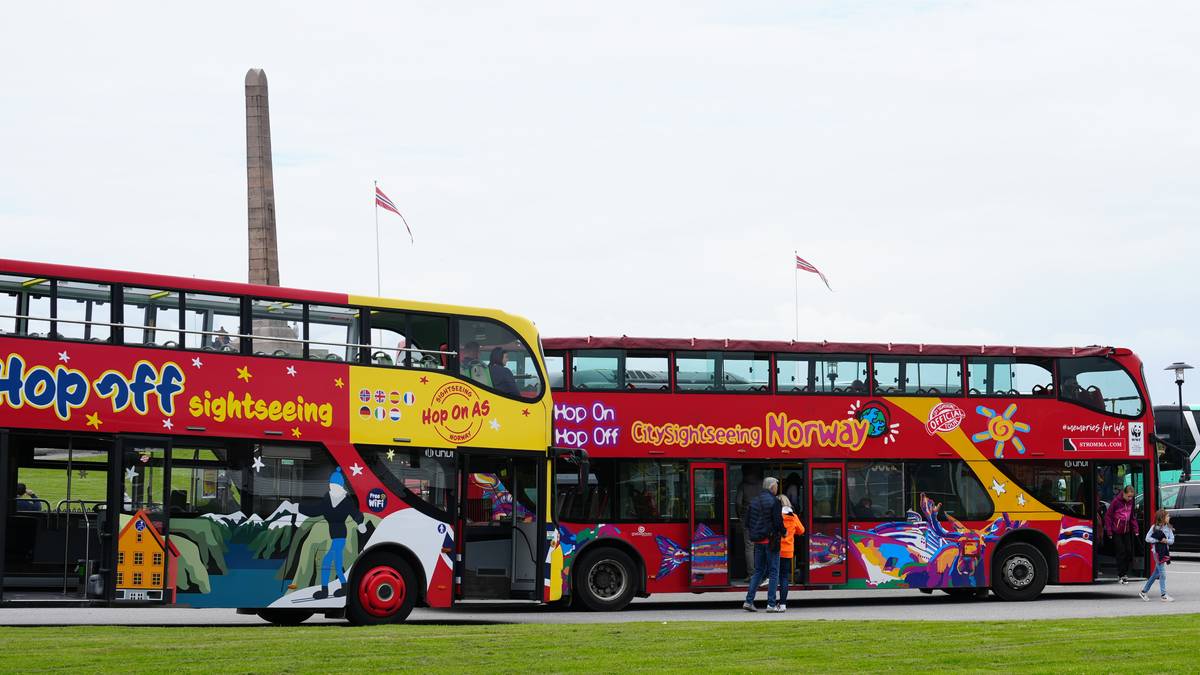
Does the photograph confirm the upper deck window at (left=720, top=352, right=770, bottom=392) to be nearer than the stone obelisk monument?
Yes

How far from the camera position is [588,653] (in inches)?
500

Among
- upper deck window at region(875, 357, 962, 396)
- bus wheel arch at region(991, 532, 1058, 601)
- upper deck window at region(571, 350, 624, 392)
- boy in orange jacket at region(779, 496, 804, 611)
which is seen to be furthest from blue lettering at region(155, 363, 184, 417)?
bus wheel arch at region(991, 532, 1058, 601)

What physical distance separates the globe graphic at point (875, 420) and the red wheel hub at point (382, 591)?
7.85 metres

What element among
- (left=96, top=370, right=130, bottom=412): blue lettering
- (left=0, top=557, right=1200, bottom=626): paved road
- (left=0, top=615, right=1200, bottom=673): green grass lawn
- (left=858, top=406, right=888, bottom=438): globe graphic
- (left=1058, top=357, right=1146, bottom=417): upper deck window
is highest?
(left=1058, top=357, right=1146, bottom=417): upper deck window

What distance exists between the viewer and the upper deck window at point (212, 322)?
16641 millimetres

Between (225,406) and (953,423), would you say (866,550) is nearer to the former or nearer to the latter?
(953,423)

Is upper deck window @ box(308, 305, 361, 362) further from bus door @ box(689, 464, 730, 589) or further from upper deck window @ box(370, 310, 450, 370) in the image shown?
bus door @ box(689, 464, 730, 589)

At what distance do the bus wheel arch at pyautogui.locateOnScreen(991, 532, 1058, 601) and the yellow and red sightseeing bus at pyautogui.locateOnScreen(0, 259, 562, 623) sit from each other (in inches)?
296

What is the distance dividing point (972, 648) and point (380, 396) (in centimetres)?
783

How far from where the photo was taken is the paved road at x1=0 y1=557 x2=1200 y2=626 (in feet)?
62.1

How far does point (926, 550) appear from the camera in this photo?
2264cm

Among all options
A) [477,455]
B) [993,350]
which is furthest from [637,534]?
[993,350]

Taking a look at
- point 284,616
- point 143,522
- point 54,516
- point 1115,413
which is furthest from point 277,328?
point 1115,413

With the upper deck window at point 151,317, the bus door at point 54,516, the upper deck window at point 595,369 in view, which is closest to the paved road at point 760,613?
the bus door at point 54,516
